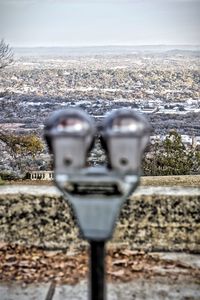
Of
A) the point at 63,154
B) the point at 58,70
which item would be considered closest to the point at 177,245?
the point at 63,154

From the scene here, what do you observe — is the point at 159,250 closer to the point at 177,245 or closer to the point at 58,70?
the point at 177,245

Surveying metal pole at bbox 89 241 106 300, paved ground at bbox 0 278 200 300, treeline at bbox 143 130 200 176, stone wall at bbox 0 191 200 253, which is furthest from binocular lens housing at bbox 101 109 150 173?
treeline at bbox 143 130 200 176

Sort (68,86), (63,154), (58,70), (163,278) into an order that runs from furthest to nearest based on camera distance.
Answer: (58,70), (68,86), (163,278), (63,154)

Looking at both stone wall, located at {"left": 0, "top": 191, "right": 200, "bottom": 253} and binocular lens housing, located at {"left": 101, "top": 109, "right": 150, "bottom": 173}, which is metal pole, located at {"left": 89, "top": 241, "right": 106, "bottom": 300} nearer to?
binocular lens housing, located at {"left": 101, "top": 109, "right": 150, "bottom": 173}

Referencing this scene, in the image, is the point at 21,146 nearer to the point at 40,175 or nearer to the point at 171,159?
the point at 40,175

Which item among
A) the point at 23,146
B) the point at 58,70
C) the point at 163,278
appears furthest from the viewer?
the point at 58,70

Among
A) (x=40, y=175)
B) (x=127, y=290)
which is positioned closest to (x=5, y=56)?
(x=40, y=175)

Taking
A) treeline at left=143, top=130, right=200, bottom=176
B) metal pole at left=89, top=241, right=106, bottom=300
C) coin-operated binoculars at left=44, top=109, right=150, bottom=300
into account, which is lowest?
treeline at left=143, top=130, right=200, bottom=176

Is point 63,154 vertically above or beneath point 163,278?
above

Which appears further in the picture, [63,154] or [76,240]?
[76,240]
